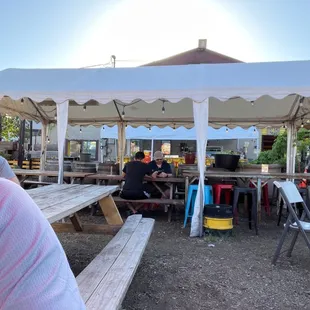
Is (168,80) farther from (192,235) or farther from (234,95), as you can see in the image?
(192,235)

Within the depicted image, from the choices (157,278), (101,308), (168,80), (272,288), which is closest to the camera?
(101,308)

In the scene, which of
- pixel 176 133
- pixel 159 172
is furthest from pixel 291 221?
pixel 176 133

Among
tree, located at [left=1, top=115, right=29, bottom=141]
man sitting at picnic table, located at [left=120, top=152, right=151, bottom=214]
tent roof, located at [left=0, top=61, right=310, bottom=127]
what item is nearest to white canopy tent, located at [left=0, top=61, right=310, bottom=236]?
tent roof, located at [left=0, top=61, right=310, bottom=127]

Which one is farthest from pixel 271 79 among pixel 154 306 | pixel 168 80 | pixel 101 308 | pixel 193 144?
pixel 193 144

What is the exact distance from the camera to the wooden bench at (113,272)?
1741 millimetres

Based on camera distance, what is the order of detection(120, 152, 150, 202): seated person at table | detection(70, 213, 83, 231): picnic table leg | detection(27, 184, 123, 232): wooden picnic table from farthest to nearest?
detection(120, 152, 150, 202): seated person at table → detection(70, 213, 83, 231): picnic table leg → detection(27, 184, 123, 232): wooden picnic table

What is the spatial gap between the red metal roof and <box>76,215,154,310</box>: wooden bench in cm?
945

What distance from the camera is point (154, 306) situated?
8.24ft

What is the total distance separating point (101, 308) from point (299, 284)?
2.13m

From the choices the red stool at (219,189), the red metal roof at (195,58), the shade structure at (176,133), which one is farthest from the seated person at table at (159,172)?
the red metal roof at (195,58)

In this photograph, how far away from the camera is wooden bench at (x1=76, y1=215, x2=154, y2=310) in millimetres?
1741

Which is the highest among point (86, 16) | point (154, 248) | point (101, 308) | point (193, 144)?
point (86, 16)

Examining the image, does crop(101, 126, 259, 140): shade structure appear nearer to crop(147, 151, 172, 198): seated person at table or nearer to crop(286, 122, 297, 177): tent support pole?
crop(286, 122, 297, 177): tent support pole

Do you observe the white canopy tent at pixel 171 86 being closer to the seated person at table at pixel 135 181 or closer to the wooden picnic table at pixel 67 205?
the seated person at table at pixel 135 181
